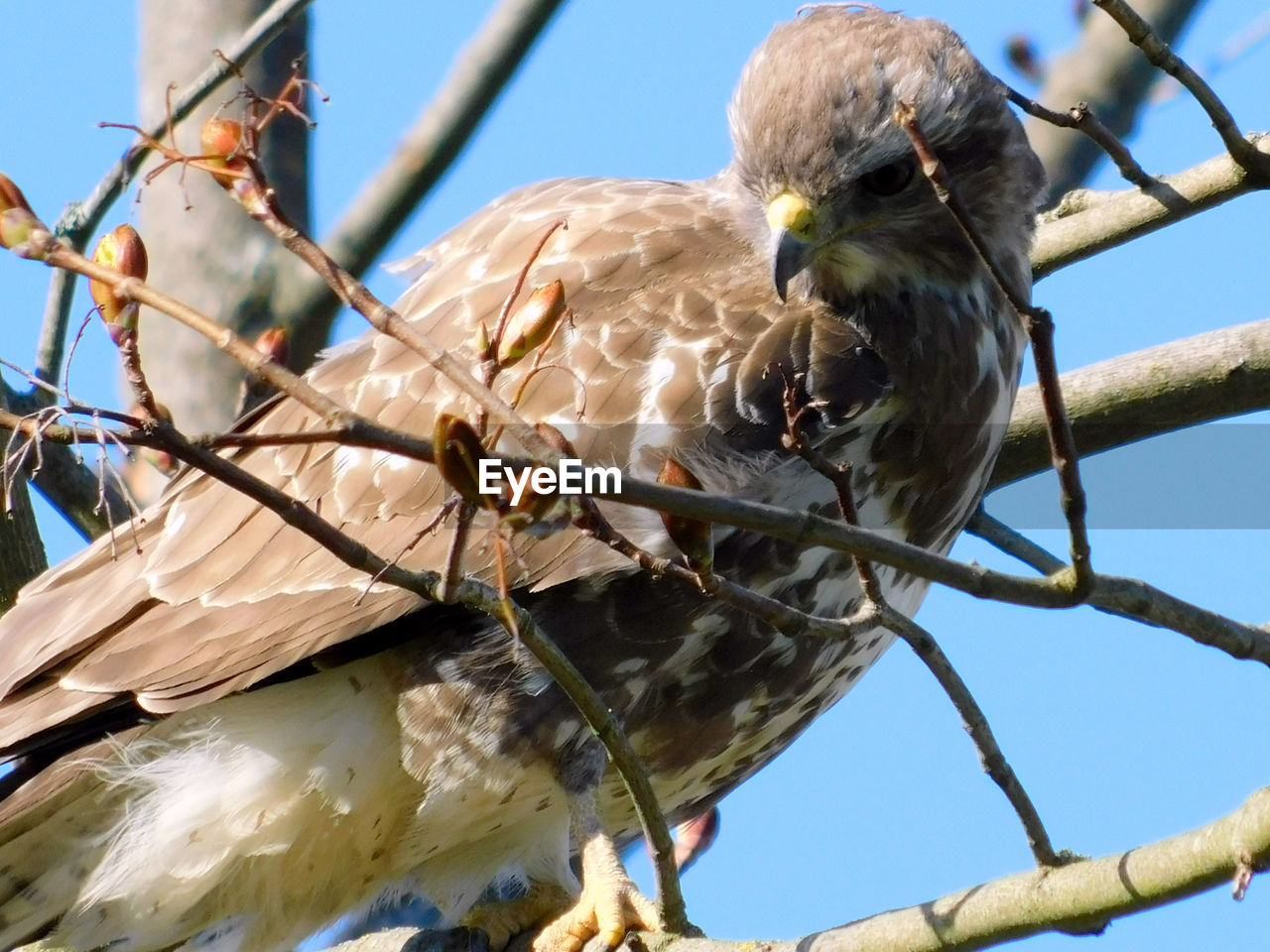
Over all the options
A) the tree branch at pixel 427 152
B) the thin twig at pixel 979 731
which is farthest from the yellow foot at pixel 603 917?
the tree branch at pixel 427 152

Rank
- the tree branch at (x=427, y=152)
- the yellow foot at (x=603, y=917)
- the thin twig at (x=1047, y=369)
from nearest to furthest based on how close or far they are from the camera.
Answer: the thin twig at (x=1047, y=369), the yellow foot at (x=603, y=917), the tree branch at (x=427, y=152)

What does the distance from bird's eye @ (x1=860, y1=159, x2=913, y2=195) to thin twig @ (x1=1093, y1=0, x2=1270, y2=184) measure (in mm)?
664

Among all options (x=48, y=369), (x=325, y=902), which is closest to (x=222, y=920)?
(x=325, y=902)

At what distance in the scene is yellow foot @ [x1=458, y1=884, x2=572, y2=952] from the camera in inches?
152

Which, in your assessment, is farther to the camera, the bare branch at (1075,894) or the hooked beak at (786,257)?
the hooked beak at (786,257)

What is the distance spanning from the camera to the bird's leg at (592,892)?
3.39 meters

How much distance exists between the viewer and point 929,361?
12.3 feet

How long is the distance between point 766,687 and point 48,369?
5.60 ft

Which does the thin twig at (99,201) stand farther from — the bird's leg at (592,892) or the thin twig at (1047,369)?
the thin twig at (1047,369)

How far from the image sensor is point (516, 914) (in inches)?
153

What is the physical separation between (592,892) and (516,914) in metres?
0.45

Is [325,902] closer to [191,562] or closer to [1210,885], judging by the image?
[191,562]

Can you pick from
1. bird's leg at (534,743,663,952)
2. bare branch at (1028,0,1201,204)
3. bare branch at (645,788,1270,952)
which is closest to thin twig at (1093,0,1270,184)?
bare branch at (645,788,1270,952)

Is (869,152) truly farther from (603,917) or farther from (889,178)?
(603,917)
